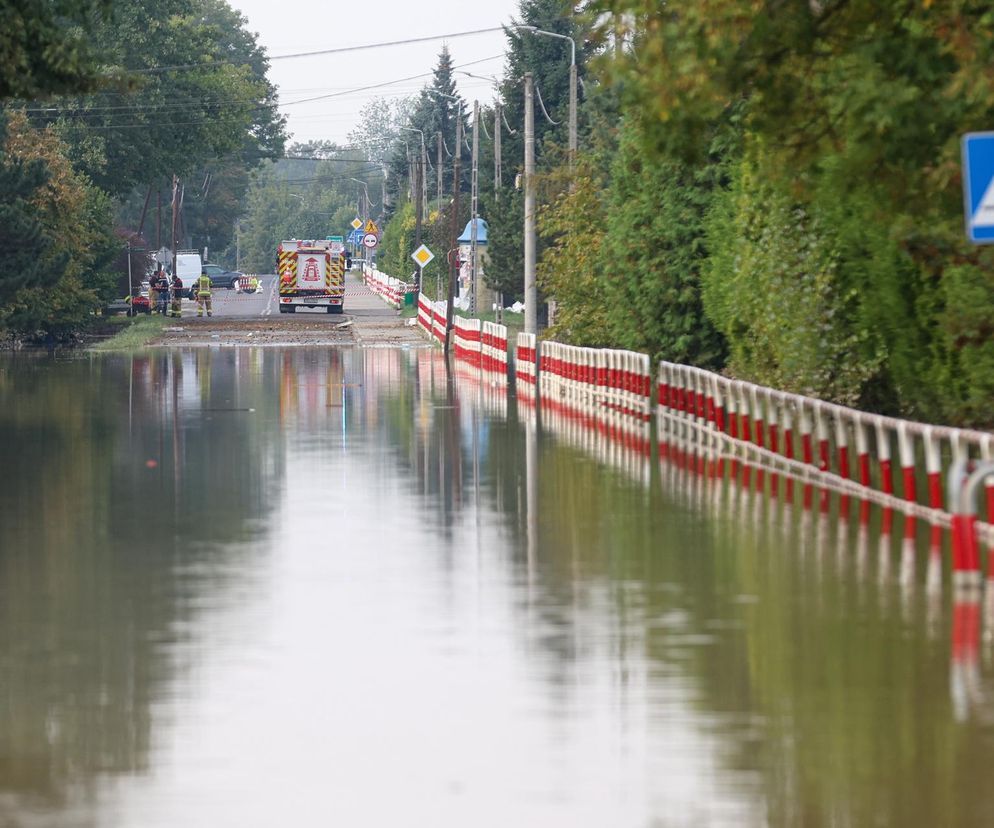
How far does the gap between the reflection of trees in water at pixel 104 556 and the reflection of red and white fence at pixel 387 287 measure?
6592cm

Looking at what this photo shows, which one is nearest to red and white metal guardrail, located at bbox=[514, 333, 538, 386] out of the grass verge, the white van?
the grass verge

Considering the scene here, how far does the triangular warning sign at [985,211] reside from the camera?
14156mm

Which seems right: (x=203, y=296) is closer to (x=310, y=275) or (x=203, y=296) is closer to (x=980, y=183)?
(x=310, y=275)

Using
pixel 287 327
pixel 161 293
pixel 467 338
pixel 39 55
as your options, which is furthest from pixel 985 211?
pixel 161 293

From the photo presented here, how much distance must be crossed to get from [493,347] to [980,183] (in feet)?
124

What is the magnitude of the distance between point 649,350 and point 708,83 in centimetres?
2094

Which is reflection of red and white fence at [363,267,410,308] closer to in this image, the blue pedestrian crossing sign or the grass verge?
the grass verge

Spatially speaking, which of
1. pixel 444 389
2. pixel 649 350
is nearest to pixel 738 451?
pixel 649 350

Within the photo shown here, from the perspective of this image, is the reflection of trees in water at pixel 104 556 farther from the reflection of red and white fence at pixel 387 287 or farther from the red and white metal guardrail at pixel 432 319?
the reflection of red and white fence at pixel 387 287

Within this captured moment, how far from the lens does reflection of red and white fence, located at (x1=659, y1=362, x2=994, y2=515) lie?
1804 centimetres

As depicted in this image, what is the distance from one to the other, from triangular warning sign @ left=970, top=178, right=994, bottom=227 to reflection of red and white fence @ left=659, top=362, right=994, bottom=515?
1930 millimetres

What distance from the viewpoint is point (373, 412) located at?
3378cm

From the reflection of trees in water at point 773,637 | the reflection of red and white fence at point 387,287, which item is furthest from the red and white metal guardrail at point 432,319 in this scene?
the reflection of trees in water at point 773,637

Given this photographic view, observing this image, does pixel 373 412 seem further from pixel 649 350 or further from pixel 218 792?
pixel 218 792
